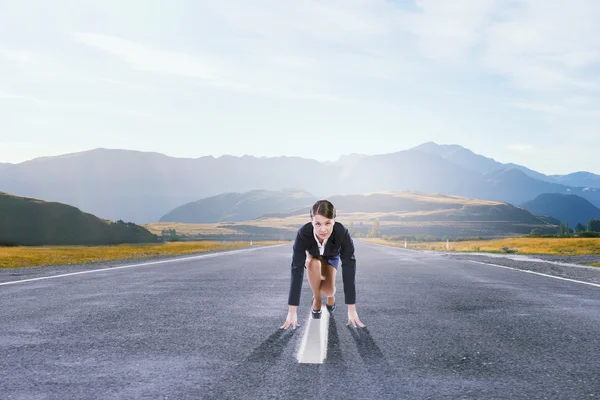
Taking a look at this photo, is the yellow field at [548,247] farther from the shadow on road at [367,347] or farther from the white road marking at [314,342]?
Answer: the shadow on road at [367,347]

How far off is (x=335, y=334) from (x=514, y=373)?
79.2 inches

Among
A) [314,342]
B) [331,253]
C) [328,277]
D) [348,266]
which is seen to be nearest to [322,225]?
[331,253]

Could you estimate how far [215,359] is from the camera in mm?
4633

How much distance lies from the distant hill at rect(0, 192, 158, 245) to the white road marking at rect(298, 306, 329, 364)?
79150 millimetres

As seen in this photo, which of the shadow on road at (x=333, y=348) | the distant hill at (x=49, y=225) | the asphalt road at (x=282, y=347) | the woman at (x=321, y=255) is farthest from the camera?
the distant hill at (x=49, y=225)

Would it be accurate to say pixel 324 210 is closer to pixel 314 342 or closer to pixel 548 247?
pixel 314 342

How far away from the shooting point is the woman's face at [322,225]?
562 cm

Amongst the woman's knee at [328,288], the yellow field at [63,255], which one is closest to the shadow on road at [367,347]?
the woman's knee at [328,288]

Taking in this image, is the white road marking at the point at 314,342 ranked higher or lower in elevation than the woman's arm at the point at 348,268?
lower

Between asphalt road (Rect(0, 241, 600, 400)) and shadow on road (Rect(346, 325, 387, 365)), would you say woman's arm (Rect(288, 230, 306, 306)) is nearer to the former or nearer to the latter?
asphalt road (Rect(0, 241, 600, 400))

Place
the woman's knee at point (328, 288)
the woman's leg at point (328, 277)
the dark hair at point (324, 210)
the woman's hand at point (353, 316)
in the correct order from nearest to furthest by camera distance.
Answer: the dark hair at point (324, 210), the woman's hand at point (353, 316), the woman's leg at point (328, 277), the woman's knee at point (328, 288)

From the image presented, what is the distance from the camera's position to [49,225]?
84.3 meters

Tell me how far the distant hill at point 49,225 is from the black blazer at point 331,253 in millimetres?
79459

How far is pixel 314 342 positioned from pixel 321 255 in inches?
44.2
